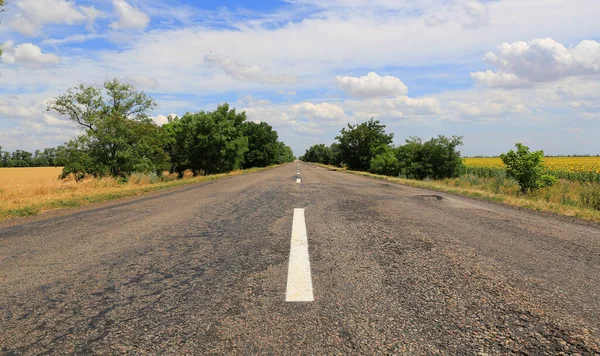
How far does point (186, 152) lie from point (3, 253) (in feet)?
107

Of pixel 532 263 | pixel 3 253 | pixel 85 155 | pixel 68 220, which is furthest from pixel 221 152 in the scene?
pixel 532 263

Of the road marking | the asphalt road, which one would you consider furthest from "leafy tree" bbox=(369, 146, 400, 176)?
the road marking

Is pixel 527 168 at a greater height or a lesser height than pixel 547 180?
greater

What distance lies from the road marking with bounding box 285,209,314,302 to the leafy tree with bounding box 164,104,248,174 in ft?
102

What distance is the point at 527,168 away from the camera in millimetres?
15086

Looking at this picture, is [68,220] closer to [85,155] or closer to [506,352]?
[506,352]

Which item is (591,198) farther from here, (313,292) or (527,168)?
(313,292)

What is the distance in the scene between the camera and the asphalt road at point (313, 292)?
202 centimetres

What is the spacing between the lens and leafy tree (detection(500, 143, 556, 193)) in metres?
14.9

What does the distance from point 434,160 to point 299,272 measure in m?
29.8

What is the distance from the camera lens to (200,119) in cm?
3531

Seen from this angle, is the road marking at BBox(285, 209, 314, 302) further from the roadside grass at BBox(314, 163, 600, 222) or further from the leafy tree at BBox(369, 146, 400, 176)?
the leafy tree at BBox(369, 146, 400, 176)

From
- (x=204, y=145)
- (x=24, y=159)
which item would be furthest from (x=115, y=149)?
(x=24, y=159)

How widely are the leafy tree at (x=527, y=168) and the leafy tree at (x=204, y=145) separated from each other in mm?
25970
